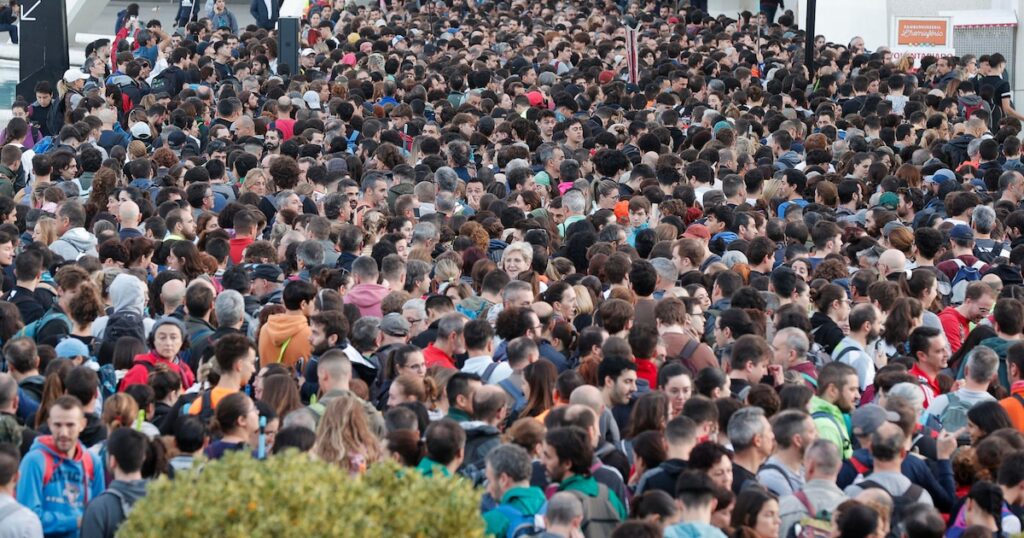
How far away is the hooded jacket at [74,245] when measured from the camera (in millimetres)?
12418

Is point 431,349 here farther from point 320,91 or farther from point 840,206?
point 320,91

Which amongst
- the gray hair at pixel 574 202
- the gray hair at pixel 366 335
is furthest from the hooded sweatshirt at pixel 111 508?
the gray hair at pixel 574 202

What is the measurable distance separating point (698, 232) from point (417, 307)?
3.15 meters

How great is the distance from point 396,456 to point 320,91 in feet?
44.1

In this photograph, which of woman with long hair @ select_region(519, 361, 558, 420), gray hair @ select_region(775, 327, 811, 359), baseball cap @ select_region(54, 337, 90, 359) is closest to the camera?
woman with long hair @ select_region(519, 361, 558, 420)

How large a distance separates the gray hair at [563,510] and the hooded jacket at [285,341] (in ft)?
10.9

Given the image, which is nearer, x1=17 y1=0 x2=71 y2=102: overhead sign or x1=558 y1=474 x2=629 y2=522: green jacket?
x1=558 y1=474 x2=629 y2=522: green jacket

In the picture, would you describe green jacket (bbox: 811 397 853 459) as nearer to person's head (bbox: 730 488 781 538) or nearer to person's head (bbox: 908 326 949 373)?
person's head (bbox: 730 488 781 538)

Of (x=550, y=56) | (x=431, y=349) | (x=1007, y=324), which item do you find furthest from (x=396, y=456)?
(x=550, y=56)

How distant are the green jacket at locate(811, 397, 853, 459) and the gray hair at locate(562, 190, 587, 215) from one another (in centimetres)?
533

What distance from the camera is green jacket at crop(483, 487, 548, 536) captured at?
7.34 metres

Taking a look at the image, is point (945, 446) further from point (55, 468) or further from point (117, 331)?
point (117, 331)

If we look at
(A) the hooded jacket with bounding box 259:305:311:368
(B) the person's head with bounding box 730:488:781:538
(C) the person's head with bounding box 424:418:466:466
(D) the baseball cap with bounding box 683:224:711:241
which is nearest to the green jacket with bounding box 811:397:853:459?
(B) the person's head with bounding box 730:488:781:538

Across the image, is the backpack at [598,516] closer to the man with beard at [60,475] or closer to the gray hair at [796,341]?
A: the man with beard at [60,475]
